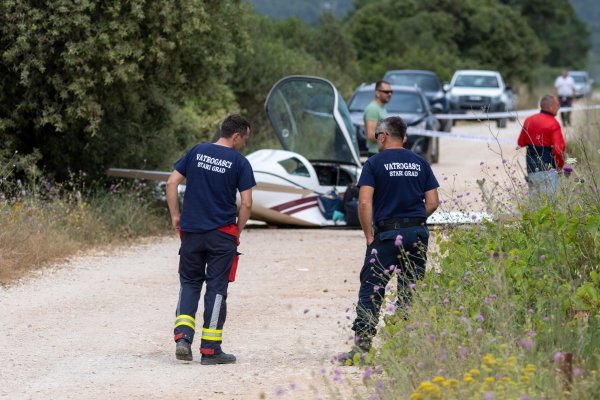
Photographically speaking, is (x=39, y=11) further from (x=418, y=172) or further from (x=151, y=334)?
(x=418, y=172)

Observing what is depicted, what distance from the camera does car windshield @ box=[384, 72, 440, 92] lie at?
1441 inches

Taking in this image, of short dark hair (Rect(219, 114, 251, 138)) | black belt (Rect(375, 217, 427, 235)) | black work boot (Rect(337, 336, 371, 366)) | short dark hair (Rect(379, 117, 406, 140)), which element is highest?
short dark hair (Rect(379, 117, 406, 140))

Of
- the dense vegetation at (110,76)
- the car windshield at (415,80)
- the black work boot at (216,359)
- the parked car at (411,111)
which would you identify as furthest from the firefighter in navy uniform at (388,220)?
the car windshield at (415,80)

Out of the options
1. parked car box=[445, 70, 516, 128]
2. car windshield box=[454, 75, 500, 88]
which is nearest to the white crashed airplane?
parked car box=[445, 70, 516, 128]

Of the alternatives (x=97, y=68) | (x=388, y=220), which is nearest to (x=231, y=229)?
(x=388, y=220)

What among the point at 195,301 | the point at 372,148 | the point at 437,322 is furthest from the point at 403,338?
the point at 372,148

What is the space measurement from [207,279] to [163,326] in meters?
1.49

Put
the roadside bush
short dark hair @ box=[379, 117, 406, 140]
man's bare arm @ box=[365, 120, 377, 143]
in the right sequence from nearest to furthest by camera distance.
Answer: the roadside bush → short dark hair @ box=[379, 117, 406, 140] → man's bare arm @ box=[365, 120, 377, 143]

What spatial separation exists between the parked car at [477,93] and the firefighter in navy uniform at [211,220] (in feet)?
102

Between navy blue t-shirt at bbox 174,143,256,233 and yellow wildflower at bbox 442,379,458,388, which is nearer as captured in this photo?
yellow wildflower at bbox 442,379,458,388

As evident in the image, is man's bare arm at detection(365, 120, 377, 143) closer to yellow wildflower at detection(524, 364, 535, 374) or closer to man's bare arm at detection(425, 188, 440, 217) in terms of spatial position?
man's bare arm at detection(425, 188, 440, 217)

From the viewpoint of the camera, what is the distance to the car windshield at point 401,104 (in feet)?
88.5

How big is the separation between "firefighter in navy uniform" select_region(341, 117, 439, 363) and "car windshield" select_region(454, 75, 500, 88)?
34.1 metres

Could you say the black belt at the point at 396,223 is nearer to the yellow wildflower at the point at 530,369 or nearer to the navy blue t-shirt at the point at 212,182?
the navy blue t-shirt at the point at 212,182
